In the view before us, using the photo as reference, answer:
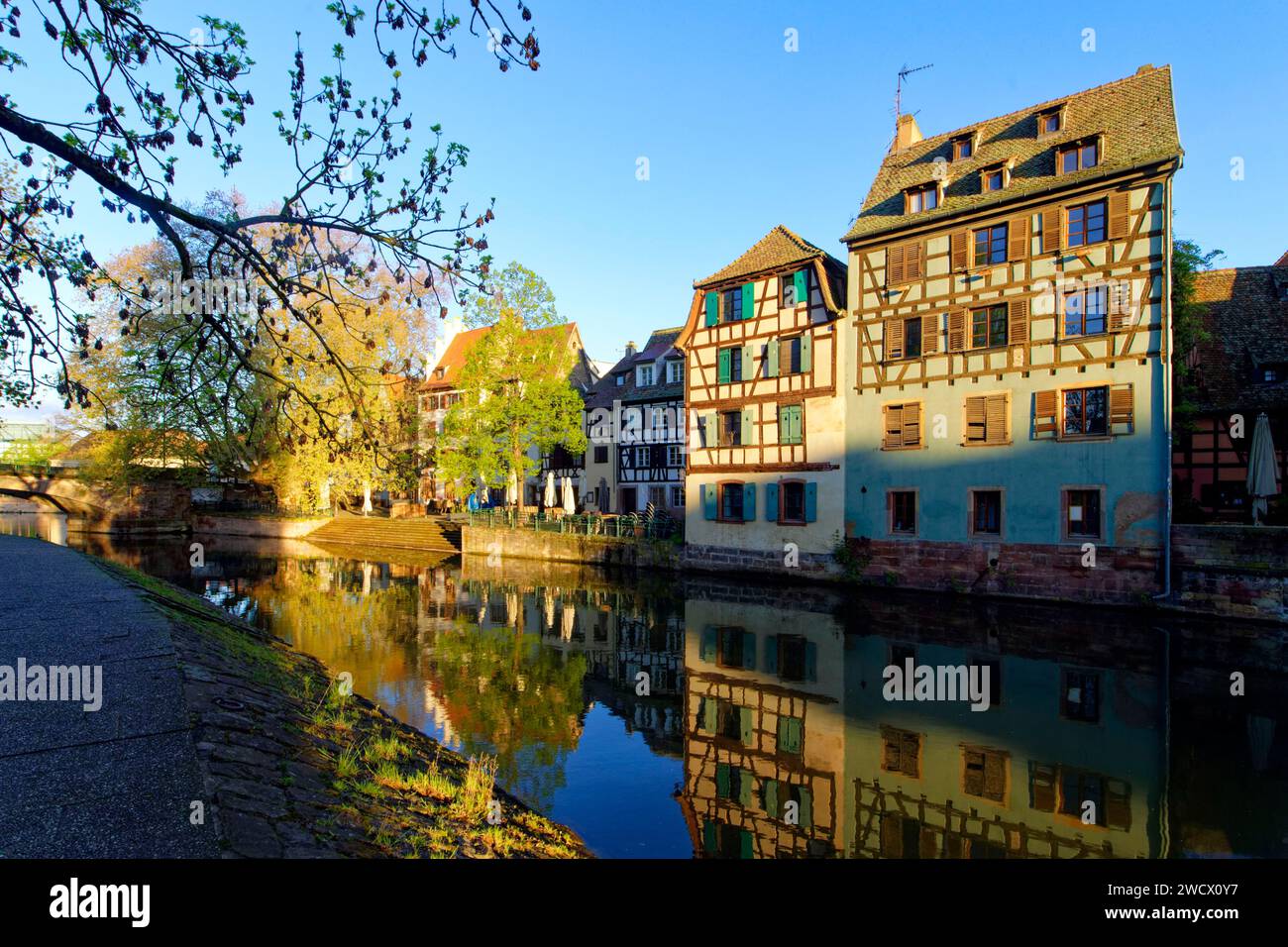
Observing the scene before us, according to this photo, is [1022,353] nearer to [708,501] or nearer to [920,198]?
[920,198]

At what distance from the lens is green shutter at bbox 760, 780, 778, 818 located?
7.44 metres

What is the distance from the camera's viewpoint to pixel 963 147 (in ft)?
77.3

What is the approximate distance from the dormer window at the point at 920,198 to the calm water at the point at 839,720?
42.1 ft

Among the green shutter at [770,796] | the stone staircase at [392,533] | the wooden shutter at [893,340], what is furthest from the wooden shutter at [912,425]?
the stone staircase at [392,533]

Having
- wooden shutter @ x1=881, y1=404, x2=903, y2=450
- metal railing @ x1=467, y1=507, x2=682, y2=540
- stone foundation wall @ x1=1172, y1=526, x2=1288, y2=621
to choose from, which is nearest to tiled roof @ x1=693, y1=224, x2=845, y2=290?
wooden shutter @ x1=881, y1=404, x2=903, y2=450

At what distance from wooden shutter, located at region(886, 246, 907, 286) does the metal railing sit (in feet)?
42.6

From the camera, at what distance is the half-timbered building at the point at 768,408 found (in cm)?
2469

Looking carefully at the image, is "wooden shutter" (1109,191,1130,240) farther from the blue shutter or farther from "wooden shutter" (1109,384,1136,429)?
the blue shutter

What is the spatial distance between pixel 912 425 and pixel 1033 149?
927 centimetres

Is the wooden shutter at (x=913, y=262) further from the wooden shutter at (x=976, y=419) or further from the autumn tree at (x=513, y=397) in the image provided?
the autumn tree at (x=513, y=397)

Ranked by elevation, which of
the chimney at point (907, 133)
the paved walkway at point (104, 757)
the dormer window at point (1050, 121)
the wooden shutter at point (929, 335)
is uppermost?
the chimney at point (907, 133)

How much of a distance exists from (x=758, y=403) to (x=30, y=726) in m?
23.5

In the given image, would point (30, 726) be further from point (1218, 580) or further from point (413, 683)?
point (1218, 580)

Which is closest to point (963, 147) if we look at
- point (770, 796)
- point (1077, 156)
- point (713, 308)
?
point (1077, 156)
